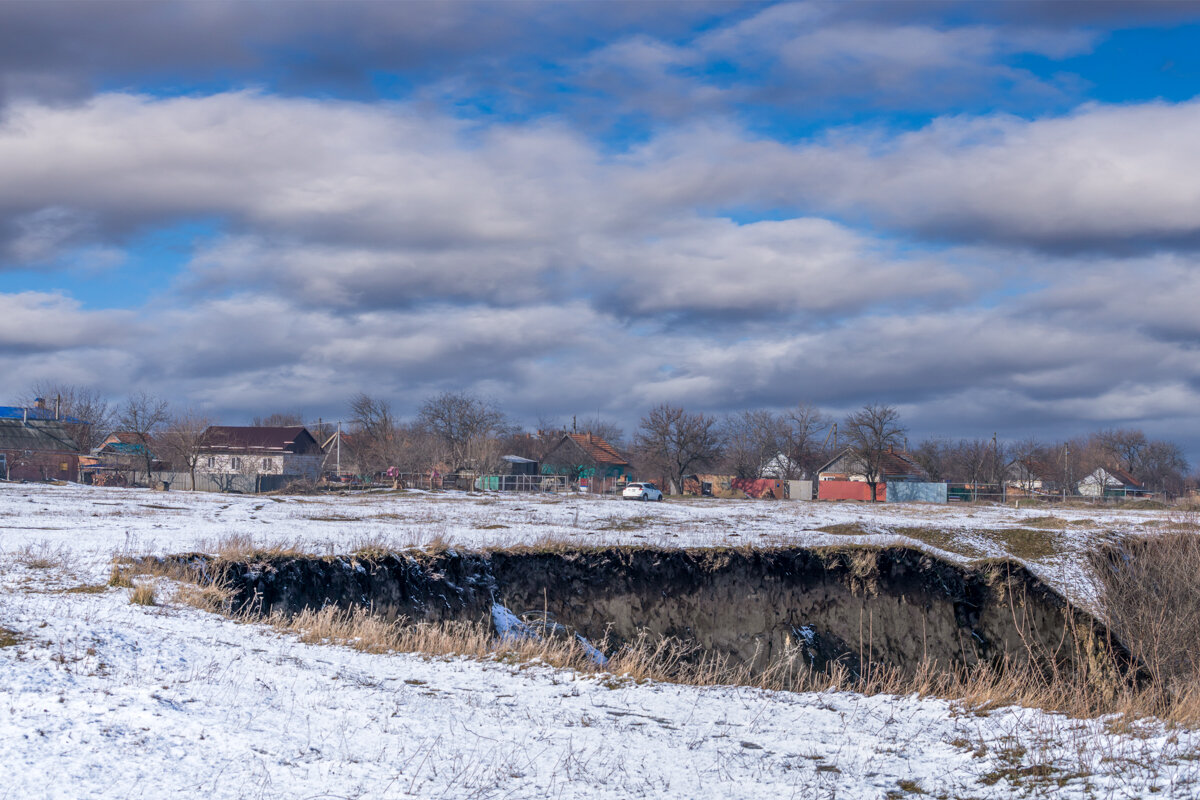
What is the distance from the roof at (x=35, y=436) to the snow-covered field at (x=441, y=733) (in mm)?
72915

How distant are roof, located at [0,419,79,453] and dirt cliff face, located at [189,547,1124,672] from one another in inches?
2657

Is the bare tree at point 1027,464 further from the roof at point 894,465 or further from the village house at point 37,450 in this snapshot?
the village house at point 37,450

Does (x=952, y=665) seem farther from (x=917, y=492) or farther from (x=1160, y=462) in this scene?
(x=1160, y=462)

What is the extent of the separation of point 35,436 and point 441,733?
265 feet

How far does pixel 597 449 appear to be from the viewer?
9844cm

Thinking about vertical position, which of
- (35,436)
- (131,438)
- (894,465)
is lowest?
(894,465)

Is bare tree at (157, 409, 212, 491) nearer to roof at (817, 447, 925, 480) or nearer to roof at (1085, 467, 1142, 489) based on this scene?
roof at (817, 447, 925, 480)

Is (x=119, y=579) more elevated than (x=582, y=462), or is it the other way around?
(x=582, y=462)

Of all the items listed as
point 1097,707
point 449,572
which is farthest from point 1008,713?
point 449,572

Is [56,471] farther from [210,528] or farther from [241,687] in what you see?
[241,687]

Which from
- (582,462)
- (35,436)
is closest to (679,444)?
(582,462)

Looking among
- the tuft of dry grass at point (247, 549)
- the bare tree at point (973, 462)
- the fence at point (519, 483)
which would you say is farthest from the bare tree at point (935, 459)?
the tuft of dry grass at point (247, 549)

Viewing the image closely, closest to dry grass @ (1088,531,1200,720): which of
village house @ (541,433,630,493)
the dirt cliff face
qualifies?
the dirt cliff face

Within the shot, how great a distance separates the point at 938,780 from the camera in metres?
6.00
